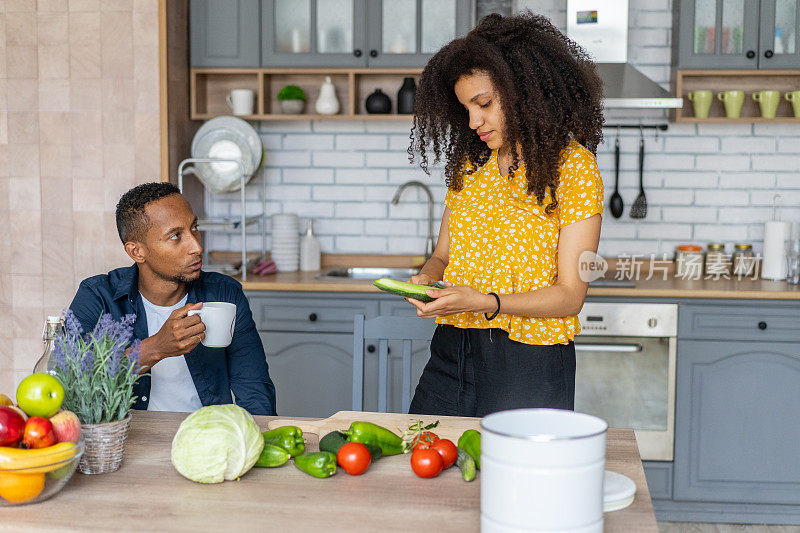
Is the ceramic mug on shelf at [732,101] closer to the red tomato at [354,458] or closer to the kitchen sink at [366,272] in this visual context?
the kitchen sink at [366,272]

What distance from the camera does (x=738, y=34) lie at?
337 centimetres

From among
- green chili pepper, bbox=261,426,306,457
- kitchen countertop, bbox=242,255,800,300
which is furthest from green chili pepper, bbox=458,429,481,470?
kitchen countertop, bbox=242,255,800,300

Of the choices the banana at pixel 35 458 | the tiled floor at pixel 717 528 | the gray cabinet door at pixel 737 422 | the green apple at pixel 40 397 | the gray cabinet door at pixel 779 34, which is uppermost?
the gray cabinet door at pixel 779 34

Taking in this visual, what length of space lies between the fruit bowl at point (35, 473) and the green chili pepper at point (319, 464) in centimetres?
34

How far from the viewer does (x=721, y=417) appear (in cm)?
319

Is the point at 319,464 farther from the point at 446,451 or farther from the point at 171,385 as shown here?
the point at 171,385

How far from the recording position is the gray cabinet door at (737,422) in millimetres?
3160

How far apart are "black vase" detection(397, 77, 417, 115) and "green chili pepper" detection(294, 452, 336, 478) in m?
2.42

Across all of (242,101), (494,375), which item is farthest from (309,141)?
(494,375)

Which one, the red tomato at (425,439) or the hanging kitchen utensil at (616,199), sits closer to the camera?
the red tomato at (425,439)

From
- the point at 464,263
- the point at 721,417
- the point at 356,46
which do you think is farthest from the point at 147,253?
the point at 721,417

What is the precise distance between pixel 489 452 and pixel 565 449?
0.10m

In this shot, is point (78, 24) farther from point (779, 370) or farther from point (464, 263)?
point (779, 370)

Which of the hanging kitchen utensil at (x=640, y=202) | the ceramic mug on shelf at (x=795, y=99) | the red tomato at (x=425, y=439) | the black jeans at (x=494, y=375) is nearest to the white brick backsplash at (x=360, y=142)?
the hanging kitchen utensil at (x=640, y=202)
